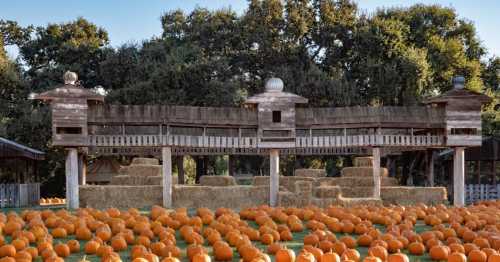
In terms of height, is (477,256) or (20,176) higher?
(20,176)

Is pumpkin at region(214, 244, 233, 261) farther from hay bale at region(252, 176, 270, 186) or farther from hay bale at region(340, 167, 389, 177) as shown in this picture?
hay bale at region(340, 167, 389, 177)

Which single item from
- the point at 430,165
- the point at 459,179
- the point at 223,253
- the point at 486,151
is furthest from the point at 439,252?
the point at 486,151

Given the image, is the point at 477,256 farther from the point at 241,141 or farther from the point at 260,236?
the point at 241,141

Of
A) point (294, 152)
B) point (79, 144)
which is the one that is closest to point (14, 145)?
point (79, 144)

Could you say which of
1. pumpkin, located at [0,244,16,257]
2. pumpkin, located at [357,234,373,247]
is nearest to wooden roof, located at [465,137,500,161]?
pumpkin, located at [357,234,373,247]

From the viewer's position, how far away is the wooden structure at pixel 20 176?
30.0m

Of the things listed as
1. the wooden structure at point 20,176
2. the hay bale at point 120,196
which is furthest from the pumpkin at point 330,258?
the wooden structure at point 20,176

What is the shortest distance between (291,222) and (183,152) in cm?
1323

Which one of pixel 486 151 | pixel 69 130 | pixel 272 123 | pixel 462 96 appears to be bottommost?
pixel 486 151

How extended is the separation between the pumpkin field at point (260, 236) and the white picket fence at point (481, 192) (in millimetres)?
11095

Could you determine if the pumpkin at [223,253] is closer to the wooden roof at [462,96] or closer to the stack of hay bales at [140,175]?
the stack of hay bales at [140,175]

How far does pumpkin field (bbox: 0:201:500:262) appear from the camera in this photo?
14078mm

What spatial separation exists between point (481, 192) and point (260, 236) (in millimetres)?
19666

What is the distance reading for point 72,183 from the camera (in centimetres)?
2623
